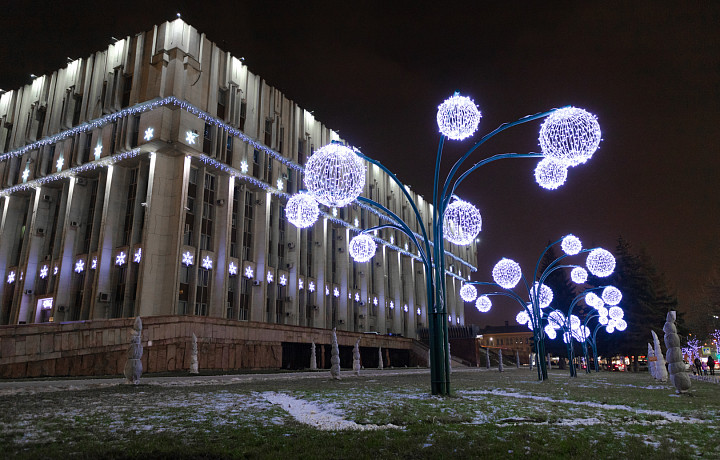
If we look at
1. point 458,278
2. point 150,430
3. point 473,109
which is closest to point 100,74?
point 473,109

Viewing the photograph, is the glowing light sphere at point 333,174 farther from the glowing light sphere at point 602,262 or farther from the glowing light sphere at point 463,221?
the glowing light sphere at point 602,262

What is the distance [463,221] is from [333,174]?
531 cm

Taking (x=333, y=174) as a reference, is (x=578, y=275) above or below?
below

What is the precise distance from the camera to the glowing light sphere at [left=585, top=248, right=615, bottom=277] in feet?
70.0

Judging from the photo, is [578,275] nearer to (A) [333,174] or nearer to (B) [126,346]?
(A) [333,174]

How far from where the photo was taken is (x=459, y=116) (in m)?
10.9

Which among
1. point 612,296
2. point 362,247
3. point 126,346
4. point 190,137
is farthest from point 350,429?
point 190,137

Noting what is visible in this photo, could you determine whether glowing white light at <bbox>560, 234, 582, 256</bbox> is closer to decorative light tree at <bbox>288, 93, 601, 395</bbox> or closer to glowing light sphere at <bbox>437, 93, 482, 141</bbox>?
decorative light tree at <bbox>288, 93, 601, 395</bbox>

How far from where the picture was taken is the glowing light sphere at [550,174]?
12930 millimetres

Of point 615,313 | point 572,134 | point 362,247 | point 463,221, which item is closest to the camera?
point 572,134

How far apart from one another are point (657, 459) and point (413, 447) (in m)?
2.27

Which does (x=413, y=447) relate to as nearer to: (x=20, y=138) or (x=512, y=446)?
(x=512, y=446)

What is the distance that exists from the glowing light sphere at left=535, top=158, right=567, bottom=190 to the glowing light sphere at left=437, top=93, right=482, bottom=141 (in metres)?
3.38

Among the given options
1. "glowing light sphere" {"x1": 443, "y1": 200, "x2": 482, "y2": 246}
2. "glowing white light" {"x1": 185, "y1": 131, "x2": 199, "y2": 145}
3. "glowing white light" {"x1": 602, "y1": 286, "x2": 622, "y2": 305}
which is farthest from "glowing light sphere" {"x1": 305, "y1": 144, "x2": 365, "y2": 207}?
"glowing white light" {"x1": 185, "y1": 131, "x2": 199, "y2": 145}
